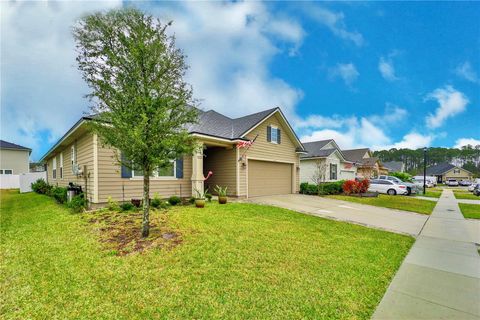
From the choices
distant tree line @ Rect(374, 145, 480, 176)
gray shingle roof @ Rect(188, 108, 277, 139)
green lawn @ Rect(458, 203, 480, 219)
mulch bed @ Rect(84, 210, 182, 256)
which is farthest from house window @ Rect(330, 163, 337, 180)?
distant tree line @ Rect(374, 145, 480, 176)

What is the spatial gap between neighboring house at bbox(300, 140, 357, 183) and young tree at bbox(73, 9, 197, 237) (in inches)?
722

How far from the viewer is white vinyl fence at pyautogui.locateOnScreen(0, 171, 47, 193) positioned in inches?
806

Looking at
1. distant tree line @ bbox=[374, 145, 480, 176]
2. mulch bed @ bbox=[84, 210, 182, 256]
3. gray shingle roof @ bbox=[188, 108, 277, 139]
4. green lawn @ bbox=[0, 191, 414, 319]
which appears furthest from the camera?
distant tree line @ bbox=[374, 145, 480, 176]

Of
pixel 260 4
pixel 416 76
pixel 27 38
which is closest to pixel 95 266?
pixel 260 4

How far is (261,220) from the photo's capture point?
25.3ft

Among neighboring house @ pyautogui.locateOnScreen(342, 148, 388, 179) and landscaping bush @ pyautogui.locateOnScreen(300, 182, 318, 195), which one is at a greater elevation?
neighboring house @ pyautogui.locateOnScreen(342, 148, 388, 179)

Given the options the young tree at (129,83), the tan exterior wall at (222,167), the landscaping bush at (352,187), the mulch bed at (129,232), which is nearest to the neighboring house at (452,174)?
the landscaping bush at (352,187)

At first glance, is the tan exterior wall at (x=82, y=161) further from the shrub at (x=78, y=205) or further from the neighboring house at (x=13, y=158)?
the neighboring house at (x=13, y=158)

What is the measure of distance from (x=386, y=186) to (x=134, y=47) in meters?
24.1

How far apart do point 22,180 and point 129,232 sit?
22.0 meters

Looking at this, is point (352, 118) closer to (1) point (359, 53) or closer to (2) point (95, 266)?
(1) point (359, 53)

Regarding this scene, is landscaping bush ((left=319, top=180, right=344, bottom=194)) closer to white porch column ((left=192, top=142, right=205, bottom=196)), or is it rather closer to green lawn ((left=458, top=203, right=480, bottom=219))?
green lawn ((left=458, top=203, right=480, bottom=219))

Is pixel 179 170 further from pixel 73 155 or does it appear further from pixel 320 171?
pixel 320 171

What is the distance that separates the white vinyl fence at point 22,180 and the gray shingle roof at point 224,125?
18141 mm
